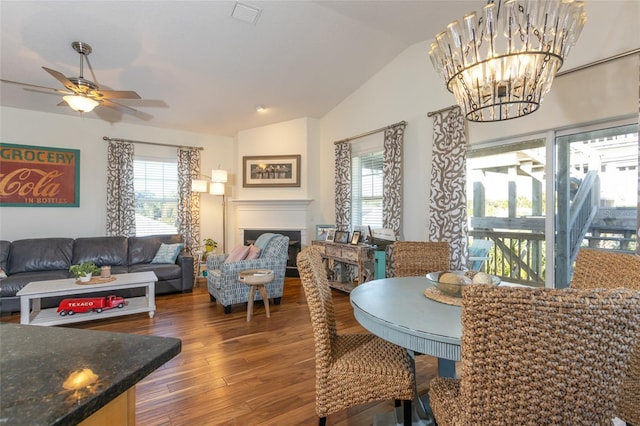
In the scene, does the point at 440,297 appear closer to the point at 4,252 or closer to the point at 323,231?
the point at 323,231

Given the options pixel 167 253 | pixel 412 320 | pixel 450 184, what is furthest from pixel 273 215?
pixel 412 320

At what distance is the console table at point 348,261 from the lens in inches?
158

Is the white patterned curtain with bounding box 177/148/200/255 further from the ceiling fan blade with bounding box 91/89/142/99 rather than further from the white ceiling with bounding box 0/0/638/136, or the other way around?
the ceiling fan blade with bounding box 91/89/142/99

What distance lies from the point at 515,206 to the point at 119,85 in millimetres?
4913

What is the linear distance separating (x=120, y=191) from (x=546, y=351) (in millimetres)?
5809

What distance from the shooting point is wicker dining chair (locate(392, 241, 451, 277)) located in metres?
2.51

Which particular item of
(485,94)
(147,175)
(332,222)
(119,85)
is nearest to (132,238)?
(147,175)

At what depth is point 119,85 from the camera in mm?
3934

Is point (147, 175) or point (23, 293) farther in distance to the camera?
point (147, 175)

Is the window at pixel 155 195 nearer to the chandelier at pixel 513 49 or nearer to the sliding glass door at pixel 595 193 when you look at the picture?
the chandelier at pixel 513 49

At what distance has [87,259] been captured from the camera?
172 inches

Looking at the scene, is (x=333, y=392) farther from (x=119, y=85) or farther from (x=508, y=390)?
(x=119, y=85)

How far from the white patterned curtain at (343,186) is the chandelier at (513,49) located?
130 inches

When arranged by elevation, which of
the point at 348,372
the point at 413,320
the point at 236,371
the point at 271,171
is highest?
the point at 271,171
